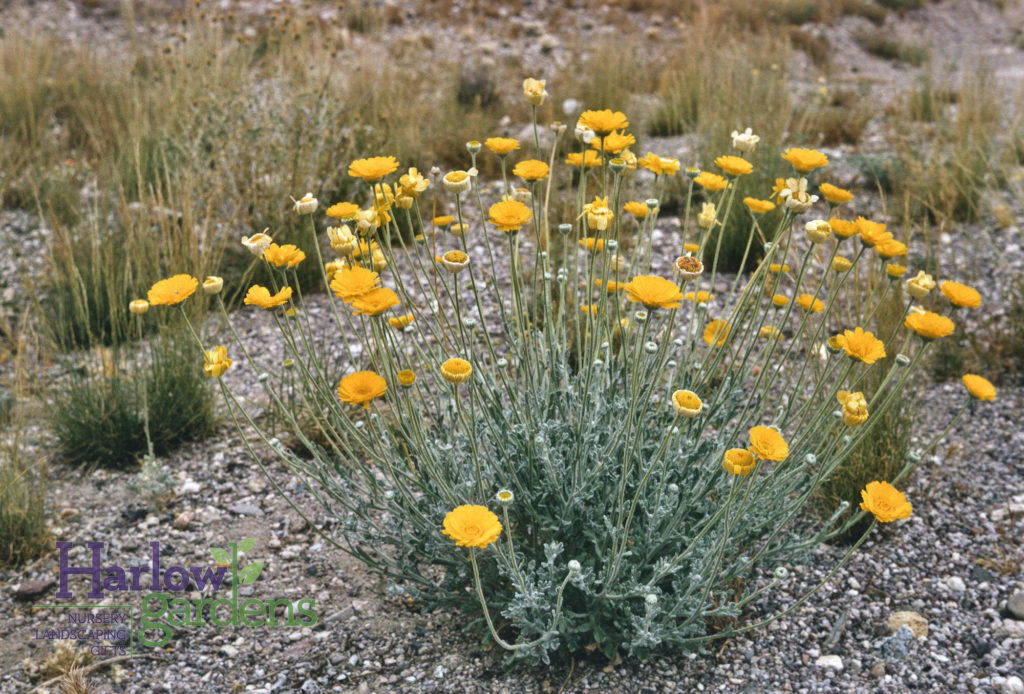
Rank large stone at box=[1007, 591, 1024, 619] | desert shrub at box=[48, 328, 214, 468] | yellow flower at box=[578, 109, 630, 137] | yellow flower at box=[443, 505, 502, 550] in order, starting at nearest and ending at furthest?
yellow flower at box=[443, 505, 502, 550] < yellow flower at box=[578, 109, 630, 137] < large stone at box=[1007, 591, 1024, 619] < desert shrub at box=[48, 328, 214, 468]

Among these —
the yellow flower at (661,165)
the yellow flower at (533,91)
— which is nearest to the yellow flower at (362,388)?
the yellow flower at (533,91)

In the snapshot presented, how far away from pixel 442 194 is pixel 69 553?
9.85 feet

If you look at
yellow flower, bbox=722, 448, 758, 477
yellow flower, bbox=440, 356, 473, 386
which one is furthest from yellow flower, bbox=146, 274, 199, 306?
yellow flower, bbox=722, 448, 758, 477

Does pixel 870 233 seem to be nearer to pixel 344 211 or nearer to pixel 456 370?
pixel 456 370

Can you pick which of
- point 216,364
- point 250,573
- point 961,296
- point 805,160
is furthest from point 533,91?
point 250,573

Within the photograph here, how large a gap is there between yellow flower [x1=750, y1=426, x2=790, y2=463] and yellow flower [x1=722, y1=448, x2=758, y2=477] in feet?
0.05

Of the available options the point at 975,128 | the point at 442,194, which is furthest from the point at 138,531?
the point at 975,128

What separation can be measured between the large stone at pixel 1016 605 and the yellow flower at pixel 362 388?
1.87m

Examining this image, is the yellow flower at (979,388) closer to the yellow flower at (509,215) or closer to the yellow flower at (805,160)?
the yellow flower at (805,160)

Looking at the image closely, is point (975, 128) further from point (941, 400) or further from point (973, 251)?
point (941, 400)

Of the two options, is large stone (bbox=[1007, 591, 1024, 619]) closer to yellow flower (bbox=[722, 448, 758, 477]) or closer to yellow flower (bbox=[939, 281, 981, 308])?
yellow flower (bbox=[939, 281, 981, 308])

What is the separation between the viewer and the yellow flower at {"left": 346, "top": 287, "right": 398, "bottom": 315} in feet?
4.98

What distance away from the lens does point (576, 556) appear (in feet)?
6.46

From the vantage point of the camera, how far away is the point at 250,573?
7.70ft
